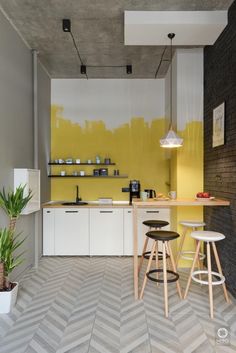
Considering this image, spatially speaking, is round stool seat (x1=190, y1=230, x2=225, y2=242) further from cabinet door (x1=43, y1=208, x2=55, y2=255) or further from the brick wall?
cabinet door (x1=43, y1=208, x2=55, y2=255)

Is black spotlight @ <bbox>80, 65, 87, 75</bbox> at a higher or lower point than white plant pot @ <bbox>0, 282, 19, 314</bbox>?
higher

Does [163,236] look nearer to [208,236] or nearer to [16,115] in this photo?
[208,236]

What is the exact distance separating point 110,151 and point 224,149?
240cm

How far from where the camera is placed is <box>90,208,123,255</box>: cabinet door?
15.1 ft

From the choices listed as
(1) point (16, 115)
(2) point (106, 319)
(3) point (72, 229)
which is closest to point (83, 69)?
(1) point (16, 115)

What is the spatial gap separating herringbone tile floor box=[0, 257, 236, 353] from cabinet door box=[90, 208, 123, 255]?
35.5 inches

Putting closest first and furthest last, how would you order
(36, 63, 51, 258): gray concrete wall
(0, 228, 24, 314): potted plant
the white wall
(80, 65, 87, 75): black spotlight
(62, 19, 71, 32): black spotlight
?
(0, 228, 24, 314): potted plant
(62, 19, 71, 32): black spotlight
(36, 63, 51, 258): gray concrete wall
(80, 65, 87, 75): black spotlight
the white wall

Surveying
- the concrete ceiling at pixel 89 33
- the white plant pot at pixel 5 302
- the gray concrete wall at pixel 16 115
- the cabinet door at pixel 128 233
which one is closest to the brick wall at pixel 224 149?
the concrete ceiling at pixel 89 33

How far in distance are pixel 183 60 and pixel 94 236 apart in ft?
10.1

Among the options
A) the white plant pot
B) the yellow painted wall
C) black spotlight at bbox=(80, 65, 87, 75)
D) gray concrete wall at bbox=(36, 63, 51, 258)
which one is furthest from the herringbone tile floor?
black spotlight at bbox=(80, 65, 87, 75)

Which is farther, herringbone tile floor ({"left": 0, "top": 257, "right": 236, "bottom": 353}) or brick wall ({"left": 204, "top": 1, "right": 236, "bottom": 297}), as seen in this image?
brick wall ({"left": 204, "top": 1, "right": 236, "bottom": 297})

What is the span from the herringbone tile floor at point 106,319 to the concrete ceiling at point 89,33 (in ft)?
10.6

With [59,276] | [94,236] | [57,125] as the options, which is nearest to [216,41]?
[57,125]

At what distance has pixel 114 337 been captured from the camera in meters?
2.30
